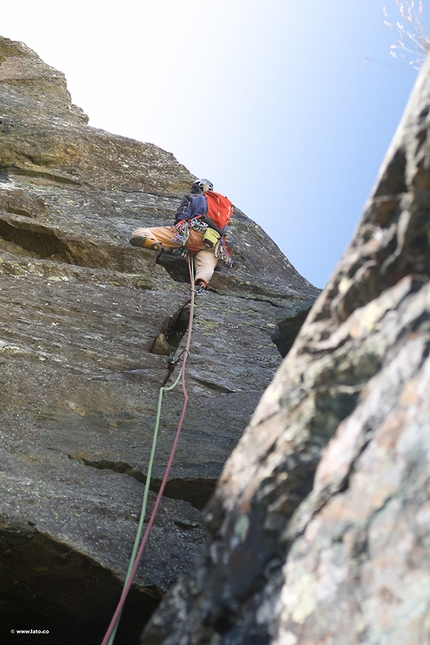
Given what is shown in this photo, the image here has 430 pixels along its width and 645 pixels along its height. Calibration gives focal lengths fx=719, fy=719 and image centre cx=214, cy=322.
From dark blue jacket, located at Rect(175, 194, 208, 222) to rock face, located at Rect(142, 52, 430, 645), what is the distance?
8.00 meters

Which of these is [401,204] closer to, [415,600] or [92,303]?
[415,600]

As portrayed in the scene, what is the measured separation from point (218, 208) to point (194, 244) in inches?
28.6

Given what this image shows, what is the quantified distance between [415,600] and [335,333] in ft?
3.31

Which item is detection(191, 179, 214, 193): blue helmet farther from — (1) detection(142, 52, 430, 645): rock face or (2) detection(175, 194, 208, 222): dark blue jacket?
(1) detection(142, 52, 430, 645): rock face

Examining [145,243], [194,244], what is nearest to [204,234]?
[194,244]

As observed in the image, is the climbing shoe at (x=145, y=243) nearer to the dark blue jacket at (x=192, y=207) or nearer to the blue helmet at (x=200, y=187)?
the dark blue jacket at (x=192, y=207)

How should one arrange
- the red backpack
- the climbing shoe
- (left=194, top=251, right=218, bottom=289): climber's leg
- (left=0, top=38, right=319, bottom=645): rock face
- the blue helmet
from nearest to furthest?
(left=0, top=38, right=319, bottom=645): rock face → (left=194, top=251, right=218, bottom=289): climber's leg → the climbing shoe → the red backpack → the blue helmet

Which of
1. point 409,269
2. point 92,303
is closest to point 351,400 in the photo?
point 409,269

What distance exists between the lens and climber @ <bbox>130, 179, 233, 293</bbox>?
1037 cm

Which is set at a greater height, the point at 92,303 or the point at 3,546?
the point at 92,303

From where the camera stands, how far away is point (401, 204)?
8.25ft

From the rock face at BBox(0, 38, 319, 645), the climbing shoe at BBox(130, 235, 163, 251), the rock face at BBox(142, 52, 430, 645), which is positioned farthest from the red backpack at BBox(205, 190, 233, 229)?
the rock face at BBox(142, 52, 430, 645)

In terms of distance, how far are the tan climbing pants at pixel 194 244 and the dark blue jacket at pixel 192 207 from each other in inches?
9.2

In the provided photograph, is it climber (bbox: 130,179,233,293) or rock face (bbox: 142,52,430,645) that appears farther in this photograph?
climber (bbox: 130,179,233,293)
